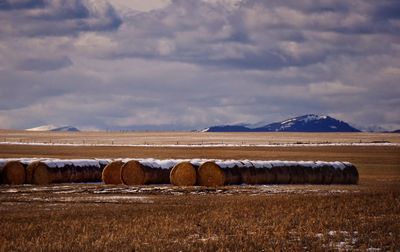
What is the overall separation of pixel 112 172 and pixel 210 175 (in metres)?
5.77

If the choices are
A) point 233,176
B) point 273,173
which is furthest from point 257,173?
point 233,176

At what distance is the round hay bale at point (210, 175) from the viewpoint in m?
37.2

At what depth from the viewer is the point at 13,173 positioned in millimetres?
38906

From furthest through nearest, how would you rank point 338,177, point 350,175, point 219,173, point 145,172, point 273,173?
point 350,175, point 338,177, point 273,173, point 145,172, point 219,173

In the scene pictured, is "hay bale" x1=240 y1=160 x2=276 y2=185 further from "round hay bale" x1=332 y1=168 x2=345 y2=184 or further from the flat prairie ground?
the flat prairie ground

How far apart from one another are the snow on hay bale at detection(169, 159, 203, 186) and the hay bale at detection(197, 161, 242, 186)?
307mm

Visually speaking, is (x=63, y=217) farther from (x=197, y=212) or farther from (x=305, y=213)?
(x=305, y=213)

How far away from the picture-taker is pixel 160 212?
74.5 feet

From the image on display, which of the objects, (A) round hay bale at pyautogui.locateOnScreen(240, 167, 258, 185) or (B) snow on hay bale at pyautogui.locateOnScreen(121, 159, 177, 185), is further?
(B) snow on hay bale at pyautogui.locateOnScreen(121, 159, 177, 185)

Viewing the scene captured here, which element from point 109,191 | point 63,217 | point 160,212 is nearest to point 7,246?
point 63,217

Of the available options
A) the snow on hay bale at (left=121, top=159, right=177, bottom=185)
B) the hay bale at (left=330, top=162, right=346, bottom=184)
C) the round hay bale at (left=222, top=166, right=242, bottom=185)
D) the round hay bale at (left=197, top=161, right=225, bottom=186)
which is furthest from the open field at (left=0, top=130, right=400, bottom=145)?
the round hay bale at (left=197, top=161, right=225, bottom=186)

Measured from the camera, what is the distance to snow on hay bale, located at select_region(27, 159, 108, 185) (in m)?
39.0

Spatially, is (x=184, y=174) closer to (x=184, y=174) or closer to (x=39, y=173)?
(x=184, y=174)

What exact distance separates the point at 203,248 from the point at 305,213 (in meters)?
6.94
